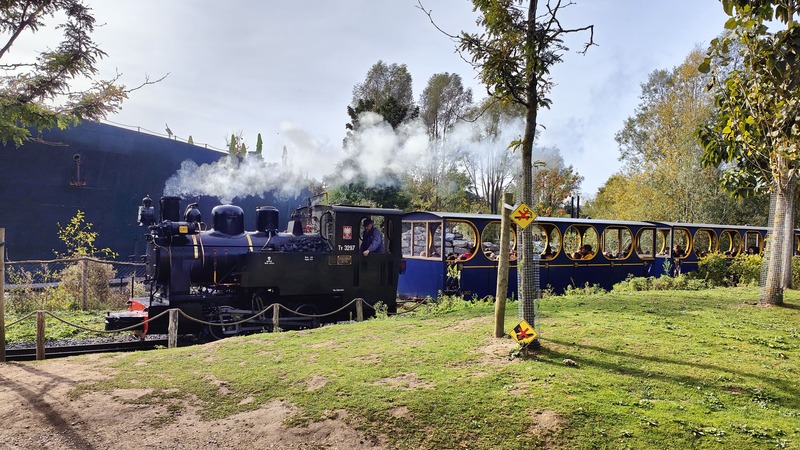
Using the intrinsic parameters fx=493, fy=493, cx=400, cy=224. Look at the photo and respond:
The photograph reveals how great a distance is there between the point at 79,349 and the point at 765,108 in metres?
12.8

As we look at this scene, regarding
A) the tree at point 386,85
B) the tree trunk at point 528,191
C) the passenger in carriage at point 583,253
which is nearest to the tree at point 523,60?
the tree trunk at point 528,191

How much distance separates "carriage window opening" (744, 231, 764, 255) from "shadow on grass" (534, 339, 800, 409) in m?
19.3

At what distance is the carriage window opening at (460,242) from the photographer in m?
13.4

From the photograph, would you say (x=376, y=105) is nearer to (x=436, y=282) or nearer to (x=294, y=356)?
(x=436, y=282)

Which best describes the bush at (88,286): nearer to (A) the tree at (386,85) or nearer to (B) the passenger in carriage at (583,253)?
(B) the passenger in carriage at (583,253)

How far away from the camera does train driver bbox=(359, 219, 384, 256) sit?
36.8 ft

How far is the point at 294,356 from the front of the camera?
6820mm

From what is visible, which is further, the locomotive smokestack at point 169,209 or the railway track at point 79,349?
the locomotive smokestack at point 169,209

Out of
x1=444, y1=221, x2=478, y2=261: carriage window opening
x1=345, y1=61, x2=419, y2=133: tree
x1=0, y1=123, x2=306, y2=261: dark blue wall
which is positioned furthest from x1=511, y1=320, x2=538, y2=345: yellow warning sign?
x1=345, y1=61, x2=419, y2=133: tree

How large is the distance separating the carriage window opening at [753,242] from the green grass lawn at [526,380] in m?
15.2

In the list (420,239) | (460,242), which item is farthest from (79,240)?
(460,242)

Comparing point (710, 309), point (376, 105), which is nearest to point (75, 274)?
point (710, 309)

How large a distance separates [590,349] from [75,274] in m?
12.7

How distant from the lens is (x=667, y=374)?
206 inches
